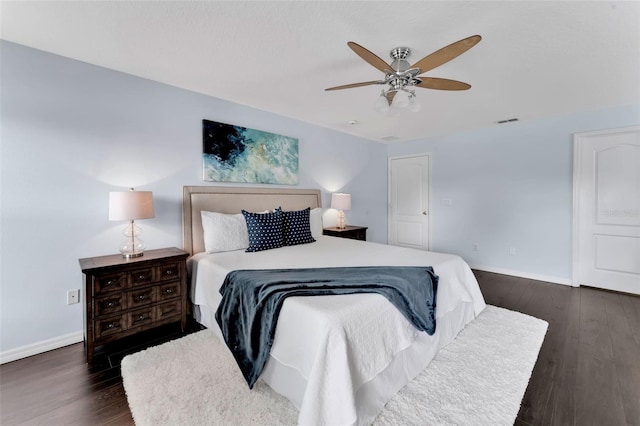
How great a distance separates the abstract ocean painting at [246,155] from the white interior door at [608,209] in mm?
3981

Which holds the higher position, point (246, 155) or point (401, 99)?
point (401, 99)

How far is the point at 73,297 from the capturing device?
2395 millimetres

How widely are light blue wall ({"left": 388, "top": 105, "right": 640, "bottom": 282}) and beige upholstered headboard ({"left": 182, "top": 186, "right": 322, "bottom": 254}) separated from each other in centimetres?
293

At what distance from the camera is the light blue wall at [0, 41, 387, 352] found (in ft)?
7.00

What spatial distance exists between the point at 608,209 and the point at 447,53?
3.59 meters

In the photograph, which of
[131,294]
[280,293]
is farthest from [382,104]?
[131,294]

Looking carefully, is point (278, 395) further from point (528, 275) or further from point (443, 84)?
point (528, 275)

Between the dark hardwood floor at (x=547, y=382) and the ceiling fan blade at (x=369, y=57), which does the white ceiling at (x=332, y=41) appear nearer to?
the ceiling fan blade at (x=369, y=57)

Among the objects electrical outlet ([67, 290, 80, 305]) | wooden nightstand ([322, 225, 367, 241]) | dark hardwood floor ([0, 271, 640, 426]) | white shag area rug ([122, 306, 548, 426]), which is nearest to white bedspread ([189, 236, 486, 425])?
white shag area rug ([122, 306, 548, 426])

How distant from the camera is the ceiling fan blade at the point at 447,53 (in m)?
1.57

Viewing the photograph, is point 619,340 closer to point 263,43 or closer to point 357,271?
point 357,271

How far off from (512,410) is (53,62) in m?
4.16

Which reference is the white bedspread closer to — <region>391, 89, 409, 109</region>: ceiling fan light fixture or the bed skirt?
the bed skirt

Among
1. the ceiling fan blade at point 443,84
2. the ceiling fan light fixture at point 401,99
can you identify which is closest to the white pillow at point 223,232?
the ceiling fan light fixture at point 401,99
